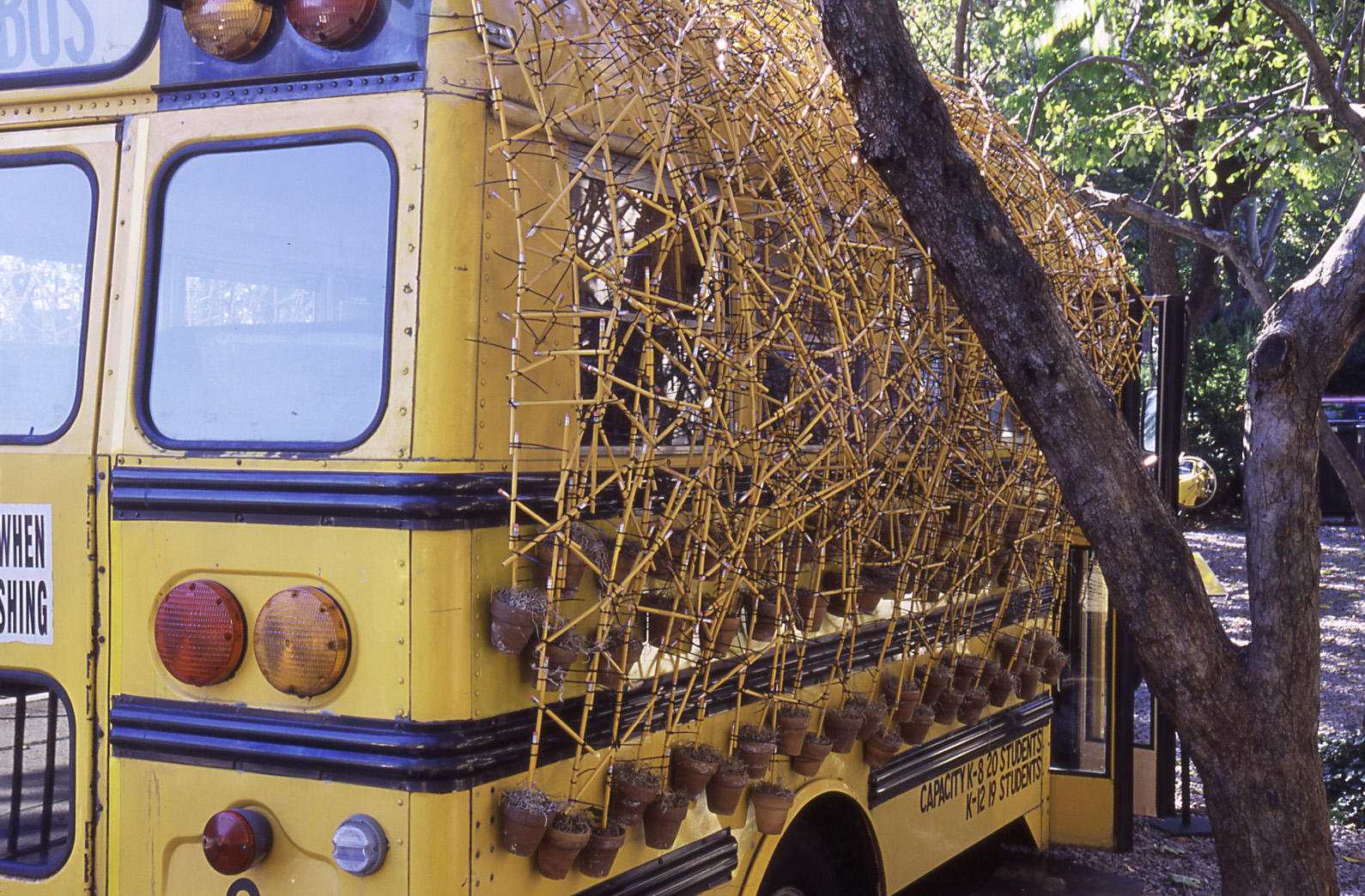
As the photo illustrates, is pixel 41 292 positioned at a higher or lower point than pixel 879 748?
higher

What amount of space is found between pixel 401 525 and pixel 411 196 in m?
0.62

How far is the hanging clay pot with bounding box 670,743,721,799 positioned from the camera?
2.92 metres

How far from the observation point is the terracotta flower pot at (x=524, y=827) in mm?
2465

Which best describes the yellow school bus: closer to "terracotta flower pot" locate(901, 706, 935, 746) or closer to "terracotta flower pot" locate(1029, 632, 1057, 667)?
"terracotta flower pot" locate(901, 706, 935, 746)

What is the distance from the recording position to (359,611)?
2.43 metres

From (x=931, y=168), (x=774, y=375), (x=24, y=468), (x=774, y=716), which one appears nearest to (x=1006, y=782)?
(x=774, y=716)

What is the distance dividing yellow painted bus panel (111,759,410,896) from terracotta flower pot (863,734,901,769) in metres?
1.73

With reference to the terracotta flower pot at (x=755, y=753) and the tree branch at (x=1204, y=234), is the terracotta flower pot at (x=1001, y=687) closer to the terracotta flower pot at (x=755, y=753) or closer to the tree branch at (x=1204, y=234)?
the terracotta flower pot at (x=755, y=753)

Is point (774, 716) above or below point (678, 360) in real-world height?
below

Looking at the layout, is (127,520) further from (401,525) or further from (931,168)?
(931,168)

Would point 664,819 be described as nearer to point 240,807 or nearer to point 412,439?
point 240,807

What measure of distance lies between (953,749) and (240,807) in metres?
2.58

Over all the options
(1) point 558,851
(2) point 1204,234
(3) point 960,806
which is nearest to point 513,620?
(1) point 558,851

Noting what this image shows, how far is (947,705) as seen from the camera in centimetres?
417
